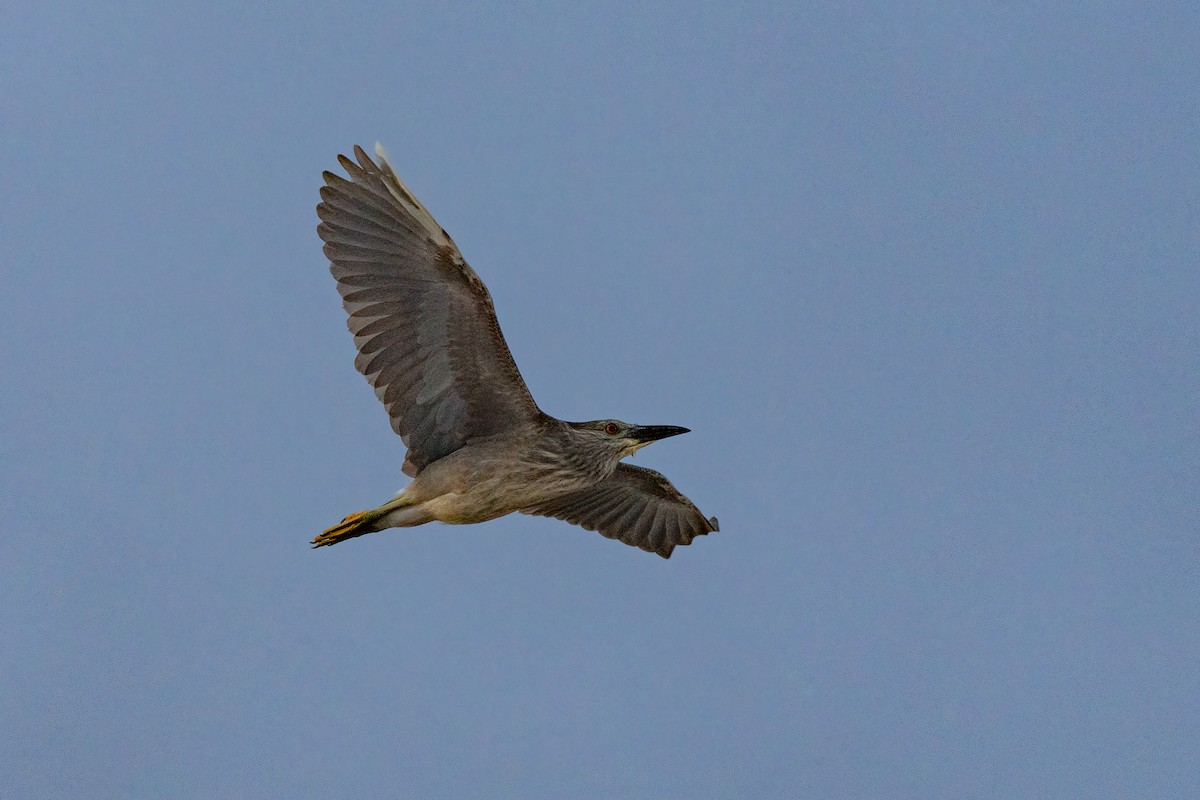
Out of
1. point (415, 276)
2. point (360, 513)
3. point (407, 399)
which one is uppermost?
point (415, 276)

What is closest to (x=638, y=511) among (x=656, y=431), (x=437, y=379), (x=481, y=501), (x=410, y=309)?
(x=656, y=431)

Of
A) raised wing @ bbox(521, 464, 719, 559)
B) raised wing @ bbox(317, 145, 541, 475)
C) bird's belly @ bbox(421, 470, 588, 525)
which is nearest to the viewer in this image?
raised wing @ bbox(317, 145, 541, 475)

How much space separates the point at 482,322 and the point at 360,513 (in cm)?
194

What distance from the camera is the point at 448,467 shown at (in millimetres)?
12188

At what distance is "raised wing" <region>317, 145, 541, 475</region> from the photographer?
1163 centimetres

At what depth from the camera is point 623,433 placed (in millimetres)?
13055

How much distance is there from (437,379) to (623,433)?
190 cm

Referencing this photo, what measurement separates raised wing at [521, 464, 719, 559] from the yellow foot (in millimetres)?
2583

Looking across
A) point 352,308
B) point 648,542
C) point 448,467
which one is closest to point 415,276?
point 352,308

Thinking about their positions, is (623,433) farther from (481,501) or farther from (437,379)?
(437,379)

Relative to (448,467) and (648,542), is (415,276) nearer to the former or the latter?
(448,467)

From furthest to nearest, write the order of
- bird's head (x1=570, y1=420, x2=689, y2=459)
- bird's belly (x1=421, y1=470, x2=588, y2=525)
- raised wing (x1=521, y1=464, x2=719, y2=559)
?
raised wing (x1=521, y1=464, x2=719, y2=559) → bird's head (x1=570, y1=420, x2=689, y2=459) → bird's belly (x1=421, y1=470, x2=588, y2=525)

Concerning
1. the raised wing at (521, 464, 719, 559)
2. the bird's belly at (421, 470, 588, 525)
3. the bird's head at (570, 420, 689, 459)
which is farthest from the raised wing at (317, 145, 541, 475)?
the raised wing at (521, 464, 719, 559)

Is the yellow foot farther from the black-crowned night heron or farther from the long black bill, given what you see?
the long black bill
